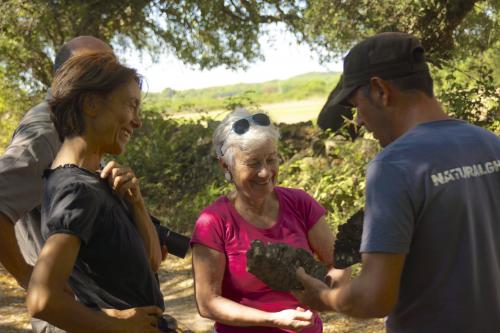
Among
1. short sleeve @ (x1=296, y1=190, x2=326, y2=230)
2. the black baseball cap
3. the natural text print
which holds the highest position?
the black baseball cap

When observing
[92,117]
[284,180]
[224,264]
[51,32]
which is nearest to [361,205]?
[284,180]

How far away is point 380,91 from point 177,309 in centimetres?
514

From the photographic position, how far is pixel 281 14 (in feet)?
39.9

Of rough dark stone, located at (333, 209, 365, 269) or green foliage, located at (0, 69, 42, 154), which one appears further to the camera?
green foliage, located at (0, 69, 42, 154)

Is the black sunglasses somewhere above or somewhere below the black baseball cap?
below

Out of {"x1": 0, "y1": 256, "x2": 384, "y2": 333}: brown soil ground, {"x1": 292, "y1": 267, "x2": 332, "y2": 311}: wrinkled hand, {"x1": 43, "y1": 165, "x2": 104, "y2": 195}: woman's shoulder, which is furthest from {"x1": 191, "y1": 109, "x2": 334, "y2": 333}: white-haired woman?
{"x1": 0, "y1": 256, "x2": 384, "y2": 333}: brown soil ground

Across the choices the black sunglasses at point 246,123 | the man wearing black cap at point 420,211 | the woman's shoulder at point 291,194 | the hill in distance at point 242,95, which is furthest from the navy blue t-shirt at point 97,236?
the hill in distance at point 242,95

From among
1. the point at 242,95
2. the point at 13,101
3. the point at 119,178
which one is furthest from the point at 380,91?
the point at 13,101

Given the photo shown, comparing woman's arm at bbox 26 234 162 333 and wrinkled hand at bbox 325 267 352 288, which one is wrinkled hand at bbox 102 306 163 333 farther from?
wrinkled hand at bbox 325 267 352 288

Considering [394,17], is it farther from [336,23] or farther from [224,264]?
[224,264]

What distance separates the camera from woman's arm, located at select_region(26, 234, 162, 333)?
204 cm

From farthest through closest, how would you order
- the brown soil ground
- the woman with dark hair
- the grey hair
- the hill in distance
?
the hill in distance
the brown soil ground
the grey hair
the woman with dark hair

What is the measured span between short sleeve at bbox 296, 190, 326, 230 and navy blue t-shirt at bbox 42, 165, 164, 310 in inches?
37.7

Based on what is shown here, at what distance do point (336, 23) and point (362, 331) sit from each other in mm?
5362
